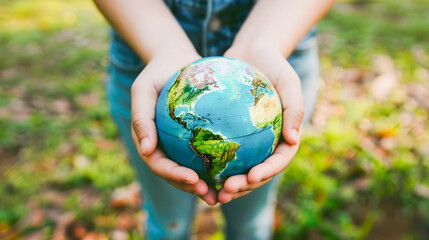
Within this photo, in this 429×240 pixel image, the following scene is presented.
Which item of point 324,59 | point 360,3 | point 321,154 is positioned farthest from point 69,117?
point 360,3

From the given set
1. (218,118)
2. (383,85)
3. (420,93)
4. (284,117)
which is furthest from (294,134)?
(420,93)

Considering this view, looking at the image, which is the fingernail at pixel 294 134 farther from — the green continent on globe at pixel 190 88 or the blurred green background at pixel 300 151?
the blurred green background at pixel 300 151

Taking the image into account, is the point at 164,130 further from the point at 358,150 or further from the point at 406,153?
the point at 406,153

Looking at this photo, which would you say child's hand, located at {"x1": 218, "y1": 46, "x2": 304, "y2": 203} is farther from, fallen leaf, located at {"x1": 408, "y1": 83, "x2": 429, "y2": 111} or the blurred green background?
fallen leaf, located at {"x1": 408, "y1": 83, "x2": 429, "y2": 111}

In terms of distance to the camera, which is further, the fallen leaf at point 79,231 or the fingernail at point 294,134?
the fallen leaf at point 79,231

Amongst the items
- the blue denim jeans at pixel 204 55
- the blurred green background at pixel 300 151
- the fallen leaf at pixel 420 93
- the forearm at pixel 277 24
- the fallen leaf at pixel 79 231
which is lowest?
the fallen leaf at pixel 420 93

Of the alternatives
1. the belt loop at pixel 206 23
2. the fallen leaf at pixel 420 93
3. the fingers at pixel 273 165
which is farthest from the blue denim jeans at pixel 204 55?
the fallen leaf at pixel 420 93
